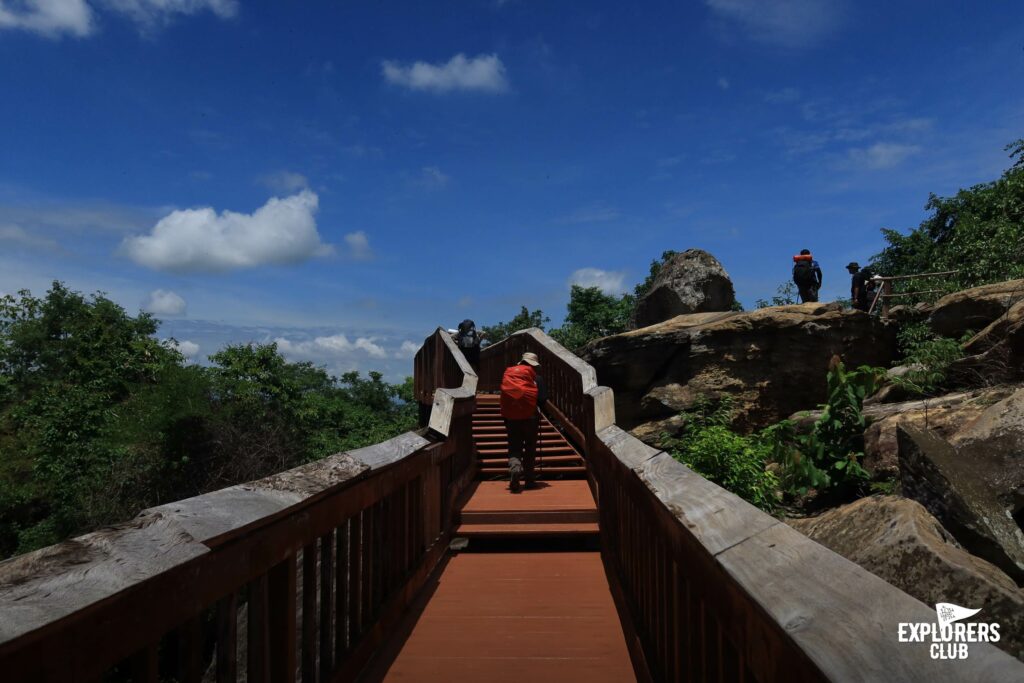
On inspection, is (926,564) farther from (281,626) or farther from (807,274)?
(807,274)

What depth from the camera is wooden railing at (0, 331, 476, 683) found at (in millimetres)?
1312

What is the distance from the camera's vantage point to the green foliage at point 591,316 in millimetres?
33125

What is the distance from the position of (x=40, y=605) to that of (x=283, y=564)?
1.23 metres

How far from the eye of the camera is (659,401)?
13758mm

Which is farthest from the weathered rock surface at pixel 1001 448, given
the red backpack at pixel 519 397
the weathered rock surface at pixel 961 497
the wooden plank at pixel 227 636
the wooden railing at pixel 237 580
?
the wooden plank at pixel 227 636

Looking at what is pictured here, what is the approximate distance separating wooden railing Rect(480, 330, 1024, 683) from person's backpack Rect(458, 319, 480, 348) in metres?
9.46

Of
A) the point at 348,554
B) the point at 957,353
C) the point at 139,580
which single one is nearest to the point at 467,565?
the point at 348,554

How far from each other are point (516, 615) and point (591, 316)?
3109 centimetres

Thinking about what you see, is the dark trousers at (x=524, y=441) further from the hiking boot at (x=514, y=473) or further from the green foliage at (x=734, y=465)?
the green foliage at (x=734, y=465)

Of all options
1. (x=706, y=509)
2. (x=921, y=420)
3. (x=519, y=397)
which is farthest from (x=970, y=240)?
(x=706, y=509)

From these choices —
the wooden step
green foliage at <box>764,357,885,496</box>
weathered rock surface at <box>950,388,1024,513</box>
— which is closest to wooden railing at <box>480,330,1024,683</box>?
the wooden step

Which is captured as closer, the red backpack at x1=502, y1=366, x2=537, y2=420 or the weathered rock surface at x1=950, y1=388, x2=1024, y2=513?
the weathered rock surface at x1=950, y1=388, x2=1024, y2=513

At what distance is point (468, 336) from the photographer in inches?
533

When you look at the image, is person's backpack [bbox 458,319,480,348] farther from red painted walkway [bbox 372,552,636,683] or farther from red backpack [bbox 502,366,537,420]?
red painted walkway [bbox 372,552,636,683]
